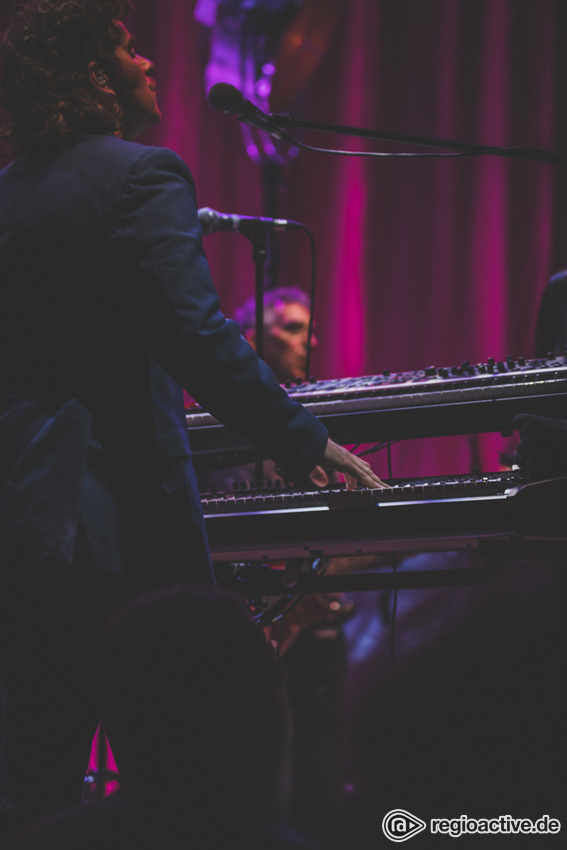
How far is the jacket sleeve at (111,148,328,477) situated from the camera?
1.38 metres

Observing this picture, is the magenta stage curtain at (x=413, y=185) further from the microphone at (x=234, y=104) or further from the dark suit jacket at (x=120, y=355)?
the dark suit jacket at (x=120, y=355)

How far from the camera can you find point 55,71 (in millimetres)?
1528

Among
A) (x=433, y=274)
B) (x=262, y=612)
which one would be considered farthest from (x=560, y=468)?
(x=433, y=274)

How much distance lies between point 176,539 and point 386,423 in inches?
37.4

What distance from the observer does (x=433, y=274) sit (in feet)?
16.7

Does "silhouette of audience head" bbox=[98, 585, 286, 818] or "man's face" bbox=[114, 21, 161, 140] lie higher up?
"man's face" bbox=[114, 21, 161, 140]

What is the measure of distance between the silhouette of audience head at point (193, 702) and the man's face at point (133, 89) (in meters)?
1.27

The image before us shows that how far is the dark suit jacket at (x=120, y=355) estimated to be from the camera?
138cm

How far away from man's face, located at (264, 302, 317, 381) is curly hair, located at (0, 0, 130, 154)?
2.56 meters
